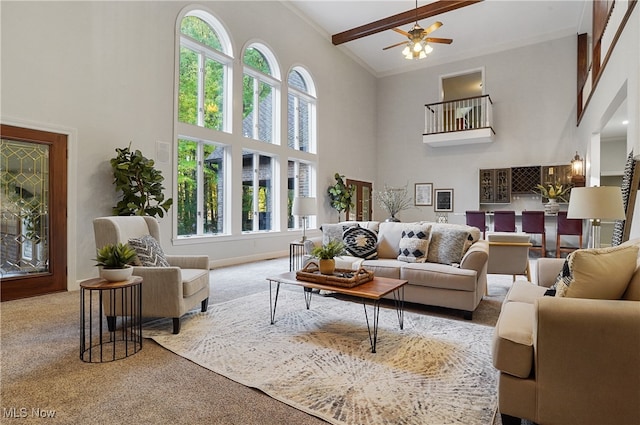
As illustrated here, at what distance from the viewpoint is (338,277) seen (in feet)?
→ 9.46

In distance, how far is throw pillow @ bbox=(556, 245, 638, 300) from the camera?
5.29ft

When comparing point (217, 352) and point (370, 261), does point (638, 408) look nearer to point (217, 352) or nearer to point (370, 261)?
point (217, 352)

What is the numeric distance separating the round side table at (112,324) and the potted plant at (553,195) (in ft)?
29.1

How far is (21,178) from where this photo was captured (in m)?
3.94

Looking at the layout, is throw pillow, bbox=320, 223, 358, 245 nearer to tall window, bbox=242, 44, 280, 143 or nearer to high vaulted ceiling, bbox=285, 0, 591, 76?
tall window, bbox=242, 44, 280, 143

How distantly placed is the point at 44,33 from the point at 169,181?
7.64 feet

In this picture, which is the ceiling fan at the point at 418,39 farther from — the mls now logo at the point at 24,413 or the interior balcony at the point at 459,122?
the mls now logo at the point at 24,413

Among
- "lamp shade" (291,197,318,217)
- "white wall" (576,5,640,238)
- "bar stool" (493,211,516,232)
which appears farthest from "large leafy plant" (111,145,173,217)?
"bar stool" (493,211,516,232)

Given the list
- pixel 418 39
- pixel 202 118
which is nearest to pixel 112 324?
pixel 202 118

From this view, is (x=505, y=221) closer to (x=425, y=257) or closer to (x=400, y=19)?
(x=425, y=257)

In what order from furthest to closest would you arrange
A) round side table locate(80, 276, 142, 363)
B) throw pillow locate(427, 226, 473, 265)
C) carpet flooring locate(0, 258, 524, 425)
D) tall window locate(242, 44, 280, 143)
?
tall window locate(242, 44, 280, 143)
throw pillow locate(427, 226, 473, 265)
round side table locate(80, 276, 142, 363)
carpet flooring locate(0, 258, 524, 425)

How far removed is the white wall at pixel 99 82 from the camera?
3957 millimetres

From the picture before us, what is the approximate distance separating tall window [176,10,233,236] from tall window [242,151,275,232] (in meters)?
0.64

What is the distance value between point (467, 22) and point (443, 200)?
4.69 metres
